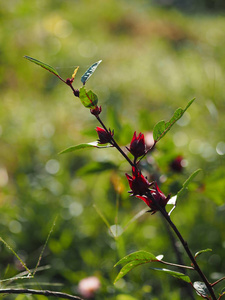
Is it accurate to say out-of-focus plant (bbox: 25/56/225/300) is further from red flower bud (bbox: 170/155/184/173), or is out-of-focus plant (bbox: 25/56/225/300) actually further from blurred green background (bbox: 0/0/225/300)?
red flower bud (bbox: 170/155/184/173)

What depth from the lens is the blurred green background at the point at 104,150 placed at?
1.20m

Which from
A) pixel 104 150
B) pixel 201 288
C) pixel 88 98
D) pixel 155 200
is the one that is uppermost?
pixel 88 98

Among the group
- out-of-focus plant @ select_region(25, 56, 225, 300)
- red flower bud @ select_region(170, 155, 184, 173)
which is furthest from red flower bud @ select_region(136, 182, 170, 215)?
red flower bud @ select_region(170, 155, 184, 173)

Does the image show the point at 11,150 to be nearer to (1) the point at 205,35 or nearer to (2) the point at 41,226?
(2) the point at 41,226

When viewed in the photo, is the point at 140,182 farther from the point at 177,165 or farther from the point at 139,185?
the point at 177,165

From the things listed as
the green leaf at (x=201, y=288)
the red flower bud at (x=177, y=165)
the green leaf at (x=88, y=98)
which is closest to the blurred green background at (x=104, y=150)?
the red flower bud at (x=177, y=165)

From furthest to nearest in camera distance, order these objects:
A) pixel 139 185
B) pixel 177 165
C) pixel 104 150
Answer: pixel 104 150, pixel 177 165, pixel 139 185

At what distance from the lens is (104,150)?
7.75ft

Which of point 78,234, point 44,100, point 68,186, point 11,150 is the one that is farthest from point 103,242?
point 44,100

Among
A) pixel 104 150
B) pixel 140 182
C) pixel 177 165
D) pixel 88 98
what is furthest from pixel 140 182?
pixel 104 150

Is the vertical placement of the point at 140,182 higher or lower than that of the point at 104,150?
higher

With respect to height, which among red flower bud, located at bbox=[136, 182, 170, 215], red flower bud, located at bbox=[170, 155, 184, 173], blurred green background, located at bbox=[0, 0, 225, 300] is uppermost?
red flower bud, located at bbox=[136, 182, 170, 215]

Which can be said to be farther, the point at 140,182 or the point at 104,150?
the point at 104,150

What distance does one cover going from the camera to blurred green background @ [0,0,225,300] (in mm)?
1204
